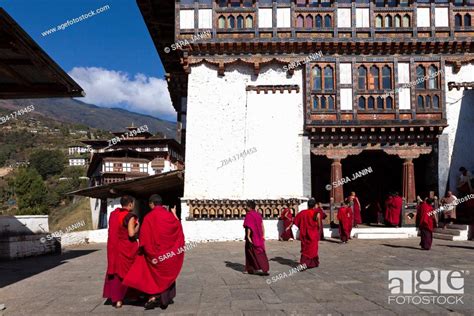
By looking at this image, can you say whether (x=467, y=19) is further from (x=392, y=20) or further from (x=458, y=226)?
(x=458, y=226)

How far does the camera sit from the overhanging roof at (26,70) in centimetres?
698

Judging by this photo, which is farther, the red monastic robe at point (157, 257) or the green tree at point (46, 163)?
the green tree at point (46, 163)

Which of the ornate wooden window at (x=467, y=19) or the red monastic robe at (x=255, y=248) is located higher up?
the ornate wooden window at (x=467, y=19)

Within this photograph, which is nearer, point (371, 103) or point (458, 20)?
point (371, 103)

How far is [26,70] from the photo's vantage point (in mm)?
8734

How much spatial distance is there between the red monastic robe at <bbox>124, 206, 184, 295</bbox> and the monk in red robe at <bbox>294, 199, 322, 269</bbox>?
13.0 ft

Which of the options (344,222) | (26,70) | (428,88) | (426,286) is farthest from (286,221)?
(26,70)

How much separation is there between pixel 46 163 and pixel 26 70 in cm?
8139

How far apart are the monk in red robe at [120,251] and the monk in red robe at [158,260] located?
0.13 meters

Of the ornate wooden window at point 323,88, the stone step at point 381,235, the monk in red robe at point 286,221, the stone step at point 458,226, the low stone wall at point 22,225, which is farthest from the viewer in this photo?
the ornate wooden window at point 323,88

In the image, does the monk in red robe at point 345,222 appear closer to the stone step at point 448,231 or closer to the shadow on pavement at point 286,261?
the stone step at point 448,231

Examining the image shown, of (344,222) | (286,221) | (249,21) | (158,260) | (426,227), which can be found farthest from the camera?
(249,21)

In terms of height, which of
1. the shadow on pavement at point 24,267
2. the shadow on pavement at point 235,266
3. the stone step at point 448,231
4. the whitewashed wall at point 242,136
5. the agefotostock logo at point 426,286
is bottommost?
the shadow on pavement at point 24,267

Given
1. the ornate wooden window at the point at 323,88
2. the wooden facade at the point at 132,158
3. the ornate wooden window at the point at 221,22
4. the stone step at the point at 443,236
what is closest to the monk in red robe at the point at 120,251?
the ornate wooden window at the point at 323,88
